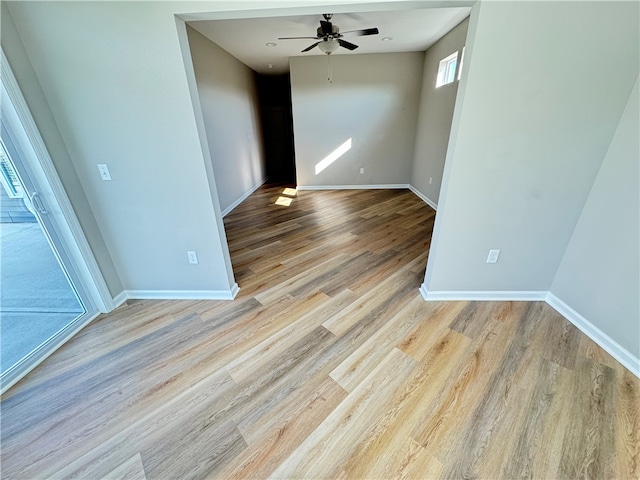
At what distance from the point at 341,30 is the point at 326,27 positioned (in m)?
0.77

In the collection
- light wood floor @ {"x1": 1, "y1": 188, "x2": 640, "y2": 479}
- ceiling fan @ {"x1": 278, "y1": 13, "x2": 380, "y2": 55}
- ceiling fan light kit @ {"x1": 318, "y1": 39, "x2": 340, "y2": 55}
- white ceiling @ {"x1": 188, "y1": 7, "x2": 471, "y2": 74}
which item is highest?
white ceiling @ {"x1": 188, "y1": 7, "x2": 471, "y2": 74}

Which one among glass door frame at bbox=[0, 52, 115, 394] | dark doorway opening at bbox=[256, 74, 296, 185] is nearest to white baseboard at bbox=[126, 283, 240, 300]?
glass door frame at bbox=[0, 52, 115, 394]

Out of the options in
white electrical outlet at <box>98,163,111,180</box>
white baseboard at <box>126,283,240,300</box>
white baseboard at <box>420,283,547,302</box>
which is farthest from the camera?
white baseboard at <box>126,283,240,300</box>

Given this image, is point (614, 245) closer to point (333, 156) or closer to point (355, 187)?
point (355, 187)

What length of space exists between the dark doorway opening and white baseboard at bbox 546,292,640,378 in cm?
570

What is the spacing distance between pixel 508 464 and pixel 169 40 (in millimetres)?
2742

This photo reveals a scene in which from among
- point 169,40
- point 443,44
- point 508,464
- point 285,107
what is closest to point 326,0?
point 169,40

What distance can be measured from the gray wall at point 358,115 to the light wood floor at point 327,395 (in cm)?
378

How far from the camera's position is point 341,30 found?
11.4 feet

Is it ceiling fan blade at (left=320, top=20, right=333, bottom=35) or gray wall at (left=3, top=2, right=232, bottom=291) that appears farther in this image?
ceiling fan blade at (left=320, top=20, right=333, bottom=35)

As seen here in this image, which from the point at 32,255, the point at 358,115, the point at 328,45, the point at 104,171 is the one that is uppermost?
the point at 328,45

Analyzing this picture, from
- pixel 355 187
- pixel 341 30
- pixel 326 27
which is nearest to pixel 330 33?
pixel 326 27

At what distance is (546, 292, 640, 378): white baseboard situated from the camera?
4.92 feet

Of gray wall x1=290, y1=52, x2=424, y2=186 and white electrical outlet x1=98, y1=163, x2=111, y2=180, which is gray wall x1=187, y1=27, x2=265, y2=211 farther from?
white electrical outlet x1=98, y1=163, x2=111, y2=180
